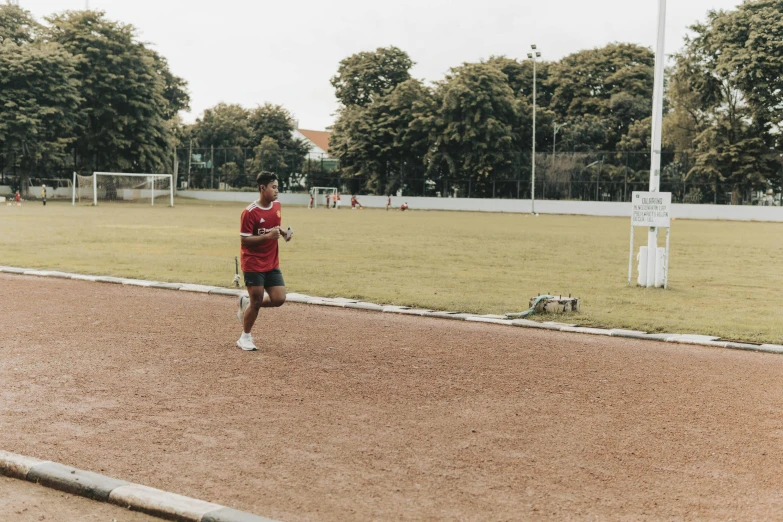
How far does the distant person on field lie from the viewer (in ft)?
28.2

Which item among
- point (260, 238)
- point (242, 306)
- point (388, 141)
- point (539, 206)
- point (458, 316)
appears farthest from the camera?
point (388, 141)

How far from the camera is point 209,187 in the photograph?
259 feet

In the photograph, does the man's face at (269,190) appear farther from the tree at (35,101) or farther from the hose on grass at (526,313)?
the tree at (35,101)

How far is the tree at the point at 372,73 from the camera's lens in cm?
8400

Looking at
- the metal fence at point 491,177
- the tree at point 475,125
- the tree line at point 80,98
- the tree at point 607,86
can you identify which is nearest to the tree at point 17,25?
the tree line at point 80,98

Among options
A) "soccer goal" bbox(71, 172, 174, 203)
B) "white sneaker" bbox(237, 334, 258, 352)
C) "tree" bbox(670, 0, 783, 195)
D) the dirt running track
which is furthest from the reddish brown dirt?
"tree" bbox(670, 0, 783, 195)

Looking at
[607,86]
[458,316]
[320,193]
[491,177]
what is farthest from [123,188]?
[458,316]

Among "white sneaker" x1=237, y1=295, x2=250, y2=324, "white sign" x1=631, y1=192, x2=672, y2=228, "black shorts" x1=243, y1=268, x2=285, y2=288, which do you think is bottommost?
"white sneaker" x1=237, y1=295, x2=250, y2=324

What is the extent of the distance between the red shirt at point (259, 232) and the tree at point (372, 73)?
249 ft

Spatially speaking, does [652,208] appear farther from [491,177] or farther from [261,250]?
[491,177]

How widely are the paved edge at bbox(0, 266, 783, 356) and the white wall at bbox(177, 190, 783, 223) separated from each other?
49089mm

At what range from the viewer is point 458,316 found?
11.3 meters

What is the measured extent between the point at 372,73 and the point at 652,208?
72.1 meters

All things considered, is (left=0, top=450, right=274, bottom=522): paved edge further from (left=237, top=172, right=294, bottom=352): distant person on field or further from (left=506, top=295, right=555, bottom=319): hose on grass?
(left=506, top=295, right=555, bottom=319): hose on grass
